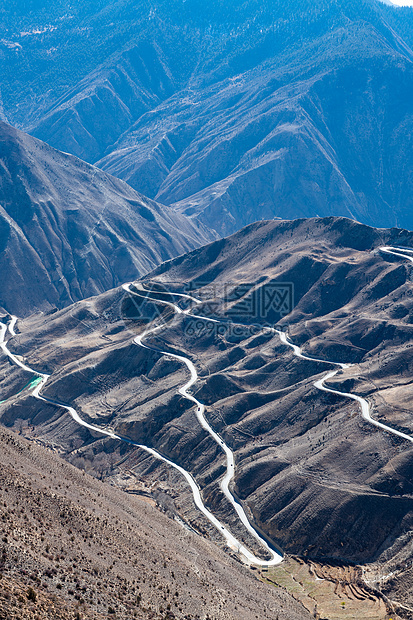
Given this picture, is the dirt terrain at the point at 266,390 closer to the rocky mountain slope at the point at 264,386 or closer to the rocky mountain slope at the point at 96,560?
the rocky mountain slope at the point at 264,386

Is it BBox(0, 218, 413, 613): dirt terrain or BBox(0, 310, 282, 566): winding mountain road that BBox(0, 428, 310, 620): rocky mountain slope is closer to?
BBox(0, 310, 282, 566): winding mountain road

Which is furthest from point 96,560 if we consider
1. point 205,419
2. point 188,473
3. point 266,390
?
point 266,390

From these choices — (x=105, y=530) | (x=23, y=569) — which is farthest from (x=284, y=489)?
(x=23, y=569)

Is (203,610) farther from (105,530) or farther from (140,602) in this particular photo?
(105,530)

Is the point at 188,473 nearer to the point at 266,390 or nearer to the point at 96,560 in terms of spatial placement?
the point at 266,390

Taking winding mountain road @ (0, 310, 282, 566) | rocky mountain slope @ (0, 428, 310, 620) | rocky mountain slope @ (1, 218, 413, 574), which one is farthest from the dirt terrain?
rocky mountain slope @ (0, 428, 310, 620)
